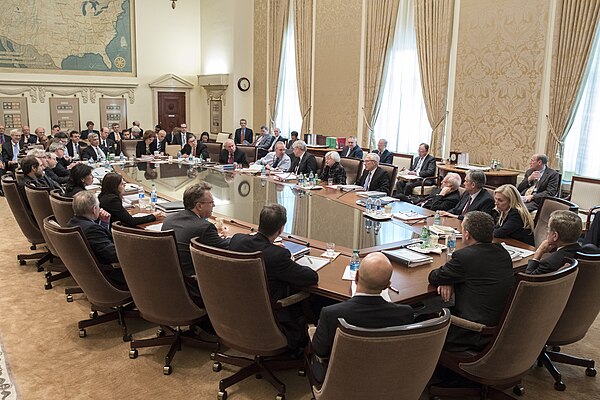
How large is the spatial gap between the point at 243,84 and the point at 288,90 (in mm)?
1671

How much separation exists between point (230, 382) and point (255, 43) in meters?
12.3

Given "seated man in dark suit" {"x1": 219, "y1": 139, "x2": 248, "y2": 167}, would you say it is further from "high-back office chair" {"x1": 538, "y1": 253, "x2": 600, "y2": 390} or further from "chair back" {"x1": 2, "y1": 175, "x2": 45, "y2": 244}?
"high-back office chair" {"x1": 538, "y1": 253, "x2": 600, "y2": 390}

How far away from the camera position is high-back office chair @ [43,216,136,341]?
361 cm

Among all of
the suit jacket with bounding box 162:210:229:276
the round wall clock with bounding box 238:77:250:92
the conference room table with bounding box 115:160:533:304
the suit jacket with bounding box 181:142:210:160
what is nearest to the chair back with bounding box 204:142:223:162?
the suit jacket with bounding box 181:142:210:160

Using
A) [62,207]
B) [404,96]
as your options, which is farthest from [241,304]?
[404,96]

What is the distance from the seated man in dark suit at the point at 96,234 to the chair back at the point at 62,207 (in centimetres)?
55

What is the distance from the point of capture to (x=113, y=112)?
1374cm

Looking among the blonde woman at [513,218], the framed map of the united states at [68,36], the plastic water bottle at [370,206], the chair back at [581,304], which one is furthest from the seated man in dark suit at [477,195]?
the framed map of the united states at [68,36]

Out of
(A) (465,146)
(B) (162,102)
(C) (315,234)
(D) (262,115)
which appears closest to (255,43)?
(D) (262,115)

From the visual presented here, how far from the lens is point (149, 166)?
879cm

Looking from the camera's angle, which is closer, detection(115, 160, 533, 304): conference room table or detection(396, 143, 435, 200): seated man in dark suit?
detection(115, 160, 533, 304): conference room table

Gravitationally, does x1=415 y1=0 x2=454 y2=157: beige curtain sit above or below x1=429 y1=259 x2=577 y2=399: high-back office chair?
above

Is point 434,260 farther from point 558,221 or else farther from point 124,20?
point 124,20

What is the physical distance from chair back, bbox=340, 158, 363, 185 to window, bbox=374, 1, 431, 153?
258cm
